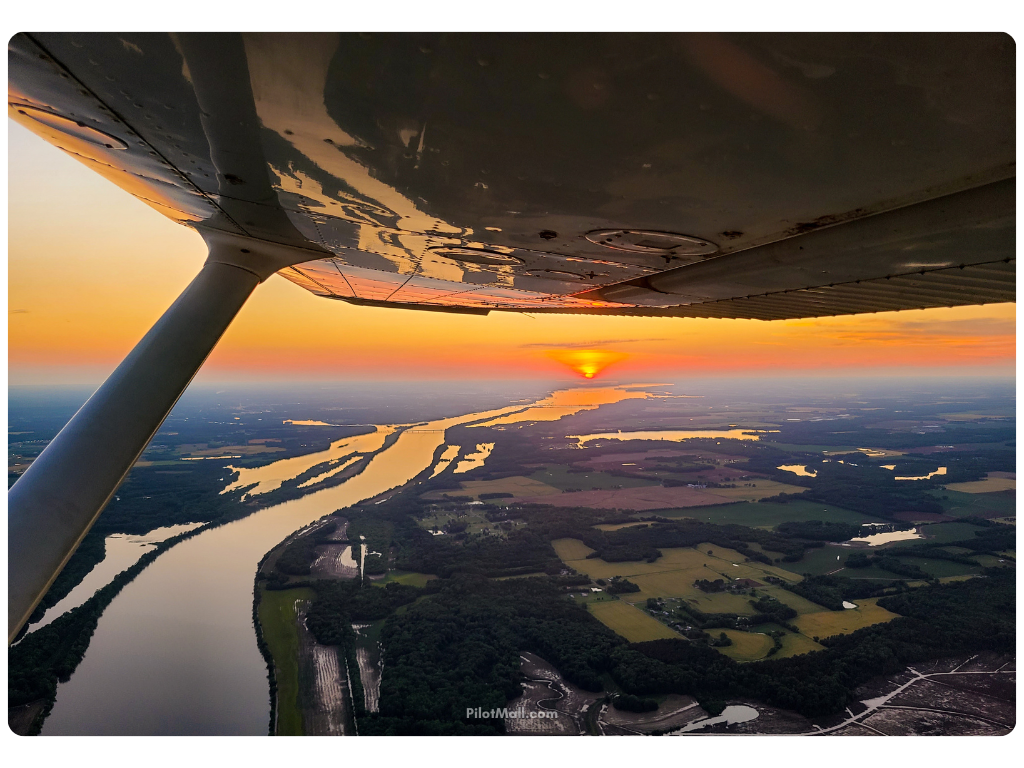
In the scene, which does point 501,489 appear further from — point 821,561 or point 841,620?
point 841,620

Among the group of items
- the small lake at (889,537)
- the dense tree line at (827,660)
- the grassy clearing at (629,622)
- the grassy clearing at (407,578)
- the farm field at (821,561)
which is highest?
the grassy clearing at (407,578)

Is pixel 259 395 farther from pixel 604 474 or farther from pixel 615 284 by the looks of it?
pixel 615 284

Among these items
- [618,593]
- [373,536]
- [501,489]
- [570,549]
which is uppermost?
[501,489]

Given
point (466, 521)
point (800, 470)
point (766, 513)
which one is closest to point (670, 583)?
point (466, 521)

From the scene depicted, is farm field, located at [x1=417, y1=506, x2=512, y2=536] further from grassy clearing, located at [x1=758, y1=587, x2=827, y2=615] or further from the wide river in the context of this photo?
grassy clearing, located at [x1=758, y1=587, x2=827, y2=615]

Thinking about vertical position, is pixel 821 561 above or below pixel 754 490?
below

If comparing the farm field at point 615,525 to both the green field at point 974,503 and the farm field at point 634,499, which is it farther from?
the green field at point 974,503

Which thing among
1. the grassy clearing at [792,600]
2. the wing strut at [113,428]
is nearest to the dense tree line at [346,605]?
the grassy clearing at [792,600]

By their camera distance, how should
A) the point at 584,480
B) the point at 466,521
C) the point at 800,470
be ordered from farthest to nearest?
the point at 800,470 < the point at 584,480 < the point at 466,521
